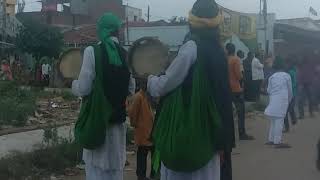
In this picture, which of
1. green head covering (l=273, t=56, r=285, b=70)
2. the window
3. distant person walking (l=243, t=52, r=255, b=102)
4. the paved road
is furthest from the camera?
the window

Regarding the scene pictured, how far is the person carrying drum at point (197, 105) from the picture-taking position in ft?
13.3

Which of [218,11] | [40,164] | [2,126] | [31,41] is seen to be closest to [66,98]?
[2,126]

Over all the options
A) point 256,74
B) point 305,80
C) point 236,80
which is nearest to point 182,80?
point 236,80

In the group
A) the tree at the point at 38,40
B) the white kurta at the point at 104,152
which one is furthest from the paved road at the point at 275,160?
the tree at the point at 38,40

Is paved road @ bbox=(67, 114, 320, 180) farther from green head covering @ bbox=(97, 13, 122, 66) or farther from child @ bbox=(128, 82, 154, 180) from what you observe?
green head covering @ bbox=(97, 13, 122, 66)

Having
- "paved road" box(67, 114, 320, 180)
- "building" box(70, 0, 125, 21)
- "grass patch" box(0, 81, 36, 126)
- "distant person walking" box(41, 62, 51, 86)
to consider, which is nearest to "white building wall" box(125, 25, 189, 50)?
"distant person walking" box(41, 62, 51, 86)

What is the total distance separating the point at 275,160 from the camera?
899 centimetres

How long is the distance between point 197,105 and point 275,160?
206 inches

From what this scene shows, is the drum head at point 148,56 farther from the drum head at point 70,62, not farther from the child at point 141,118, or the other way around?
the child at point 141,118

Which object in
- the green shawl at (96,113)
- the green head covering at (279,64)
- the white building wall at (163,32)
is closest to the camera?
the green shawl at (96,113)

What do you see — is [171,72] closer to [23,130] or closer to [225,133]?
[225,133]

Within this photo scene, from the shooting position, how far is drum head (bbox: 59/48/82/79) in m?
5.46

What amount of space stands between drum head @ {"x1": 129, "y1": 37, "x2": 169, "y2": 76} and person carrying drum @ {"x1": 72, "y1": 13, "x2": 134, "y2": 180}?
0.10 meters

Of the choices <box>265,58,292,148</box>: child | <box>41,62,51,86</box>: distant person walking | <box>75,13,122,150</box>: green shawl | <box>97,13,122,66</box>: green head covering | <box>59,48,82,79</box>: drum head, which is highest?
<box>97,13,122,66</box>: green head covering
